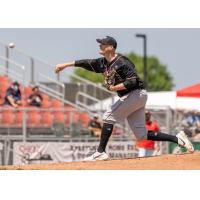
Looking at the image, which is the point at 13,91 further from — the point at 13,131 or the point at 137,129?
the point at 137,129

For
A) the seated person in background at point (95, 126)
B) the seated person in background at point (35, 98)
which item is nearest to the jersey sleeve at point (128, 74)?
the seated person in background at point (95, 126)

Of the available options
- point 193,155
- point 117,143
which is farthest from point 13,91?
point 193,155

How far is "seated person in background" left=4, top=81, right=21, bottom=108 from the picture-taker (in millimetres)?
24381

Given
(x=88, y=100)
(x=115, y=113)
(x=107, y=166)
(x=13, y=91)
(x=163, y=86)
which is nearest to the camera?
(x=107, y=166)

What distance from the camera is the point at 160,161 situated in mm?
13180

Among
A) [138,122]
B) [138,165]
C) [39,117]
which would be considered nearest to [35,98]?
[39,117]

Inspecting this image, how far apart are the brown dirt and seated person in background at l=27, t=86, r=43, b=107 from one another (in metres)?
11.5

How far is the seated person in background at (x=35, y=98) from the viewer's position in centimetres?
2497

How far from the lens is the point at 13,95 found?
967 inches

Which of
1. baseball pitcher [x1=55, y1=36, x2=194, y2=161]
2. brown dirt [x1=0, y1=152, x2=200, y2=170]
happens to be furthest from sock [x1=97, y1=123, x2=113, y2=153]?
brown dirt [x1=0, y1=152, x2=200, y2=170]

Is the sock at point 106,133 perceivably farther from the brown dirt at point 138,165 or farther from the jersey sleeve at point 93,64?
the jersey sleeve at point 93,64

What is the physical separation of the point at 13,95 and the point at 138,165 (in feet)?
41.2

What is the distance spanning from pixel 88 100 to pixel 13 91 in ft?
16.1

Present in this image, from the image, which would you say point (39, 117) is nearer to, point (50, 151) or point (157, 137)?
point (50, 151)
